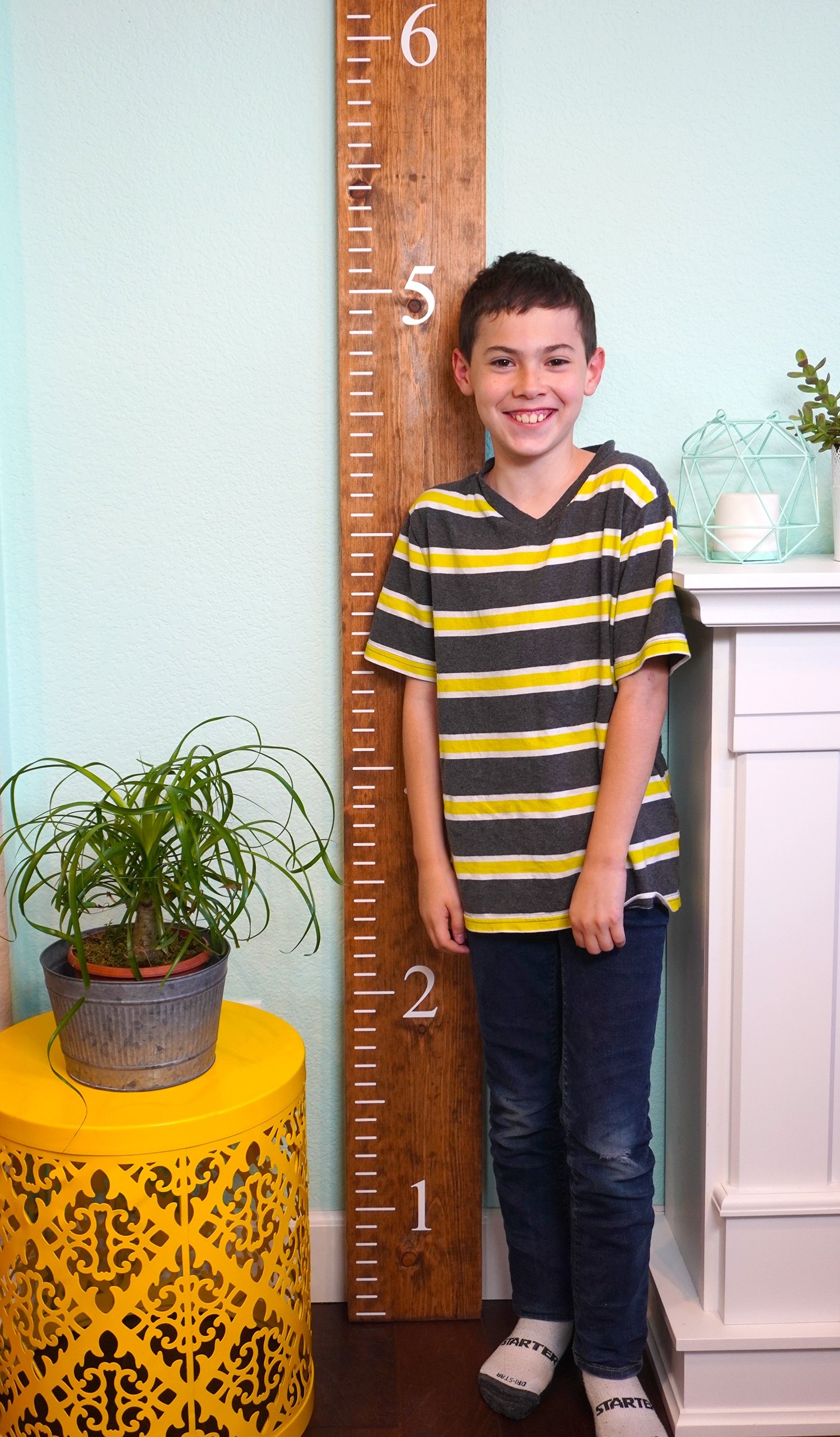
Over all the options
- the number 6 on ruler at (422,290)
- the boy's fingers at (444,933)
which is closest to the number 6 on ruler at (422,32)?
the number 6 on ruler at (422,290)

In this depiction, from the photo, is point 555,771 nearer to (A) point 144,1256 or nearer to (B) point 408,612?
(B) point 408,612

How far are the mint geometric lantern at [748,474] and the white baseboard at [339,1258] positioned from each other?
103cm

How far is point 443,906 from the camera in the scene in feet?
5.20

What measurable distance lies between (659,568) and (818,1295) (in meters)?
0.93

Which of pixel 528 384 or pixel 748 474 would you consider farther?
pixel 748 474

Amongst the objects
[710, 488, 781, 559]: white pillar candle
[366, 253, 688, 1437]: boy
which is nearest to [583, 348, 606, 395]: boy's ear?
[366, 253, 688, 1437]: boy

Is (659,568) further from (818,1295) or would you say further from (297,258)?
(818,1295)

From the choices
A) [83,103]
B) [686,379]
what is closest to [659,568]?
[686,379]

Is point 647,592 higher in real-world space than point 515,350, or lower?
lower

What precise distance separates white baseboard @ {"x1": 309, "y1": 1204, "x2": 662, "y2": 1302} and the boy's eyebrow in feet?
3.97

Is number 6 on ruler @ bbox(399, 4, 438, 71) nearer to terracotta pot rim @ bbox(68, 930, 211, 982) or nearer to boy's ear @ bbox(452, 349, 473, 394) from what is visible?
boy's ear @ bbox(452, 349, 473, 394)

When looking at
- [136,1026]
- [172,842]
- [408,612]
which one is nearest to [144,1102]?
[136,1026]

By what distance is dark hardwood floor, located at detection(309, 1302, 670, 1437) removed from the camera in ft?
5.02

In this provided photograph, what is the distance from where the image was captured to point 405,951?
172cm
